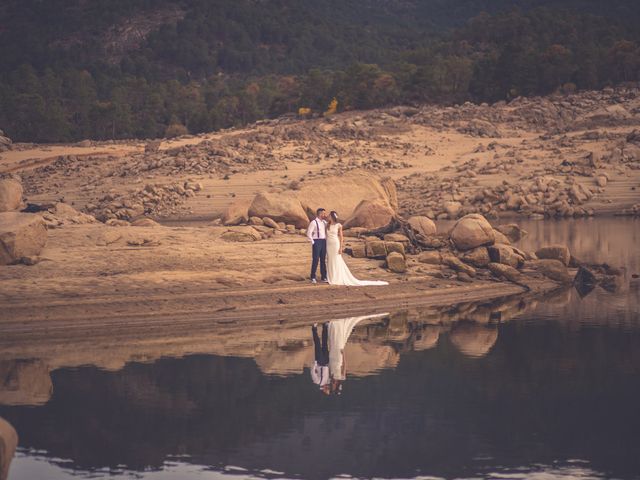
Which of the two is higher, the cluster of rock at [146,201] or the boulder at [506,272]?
the cluster of rock at [146,201]

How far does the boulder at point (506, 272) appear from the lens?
23625mm

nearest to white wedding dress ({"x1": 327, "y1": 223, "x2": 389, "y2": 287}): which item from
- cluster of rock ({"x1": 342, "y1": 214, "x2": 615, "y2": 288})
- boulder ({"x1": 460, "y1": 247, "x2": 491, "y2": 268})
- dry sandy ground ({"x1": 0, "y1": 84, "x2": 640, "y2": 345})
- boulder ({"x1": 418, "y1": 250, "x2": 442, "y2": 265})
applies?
dry sandy ground ({"x1": 0, "y1": 84, "x2": 640, "y2": 345})

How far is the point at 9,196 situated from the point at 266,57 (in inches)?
4881

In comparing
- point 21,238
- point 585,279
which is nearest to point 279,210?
point 585,279

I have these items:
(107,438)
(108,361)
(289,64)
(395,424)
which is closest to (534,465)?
(395,424)

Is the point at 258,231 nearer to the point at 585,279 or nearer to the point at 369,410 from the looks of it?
the point at 585,279

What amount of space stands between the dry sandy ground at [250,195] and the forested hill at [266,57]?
745 centimetres

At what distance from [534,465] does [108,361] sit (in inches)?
275

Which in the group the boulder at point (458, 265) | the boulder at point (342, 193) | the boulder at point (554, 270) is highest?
the boulder at point (342, 193)

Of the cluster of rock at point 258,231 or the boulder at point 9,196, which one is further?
the boulder at point 9,196

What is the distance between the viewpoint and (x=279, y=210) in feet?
90.9

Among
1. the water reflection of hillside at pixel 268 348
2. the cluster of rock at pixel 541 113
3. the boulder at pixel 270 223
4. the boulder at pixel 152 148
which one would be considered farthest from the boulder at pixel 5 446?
the cluster of rock at pixel 541 113

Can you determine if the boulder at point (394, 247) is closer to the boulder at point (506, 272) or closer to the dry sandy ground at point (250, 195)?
the dry sandy ground at point (250, 195)

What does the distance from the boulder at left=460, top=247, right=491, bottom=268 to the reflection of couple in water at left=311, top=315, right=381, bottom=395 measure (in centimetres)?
481
